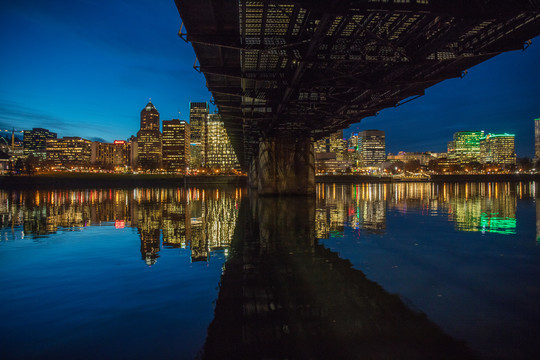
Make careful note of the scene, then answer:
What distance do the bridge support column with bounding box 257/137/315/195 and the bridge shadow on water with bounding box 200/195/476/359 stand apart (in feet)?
111

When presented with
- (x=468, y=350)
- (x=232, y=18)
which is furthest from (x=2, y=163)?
(x=468, y=350)

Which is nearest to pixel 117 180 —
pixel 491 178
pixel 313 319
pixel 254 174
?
pixel 254 174

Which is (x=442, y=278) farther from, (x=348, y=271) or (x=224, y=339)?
(x=224, y=339)

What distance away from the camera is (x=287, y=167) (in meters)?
44.3

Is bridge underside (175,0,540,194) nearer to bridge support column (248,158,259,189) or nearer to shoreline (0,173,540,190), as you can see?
bridge support column (248,158,259,189)

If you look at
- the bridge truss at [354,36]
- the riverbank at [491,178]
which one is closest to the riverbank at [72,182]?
the bridge truss at [354,36]

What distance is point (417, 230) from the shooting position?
16297 millimetres

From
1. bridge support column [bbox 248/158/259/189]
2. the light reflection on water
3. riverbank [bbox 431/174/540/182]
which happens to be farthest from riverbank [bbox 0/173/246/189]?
riverbank [bbox 431/174/540/182]

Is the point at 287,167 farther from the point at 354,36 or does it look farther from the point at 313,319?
the point at 313,319

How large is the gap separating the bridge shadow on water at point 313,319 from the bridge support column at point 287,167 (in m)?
33.7

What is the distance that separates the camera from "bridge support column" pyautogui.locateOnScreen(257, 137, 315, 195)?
4400cm

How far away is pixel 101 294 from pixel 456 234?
1418cm

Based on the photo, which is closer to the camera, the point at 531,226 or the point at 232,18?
the point at 232,18

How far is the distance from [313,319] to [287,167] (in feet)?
126
